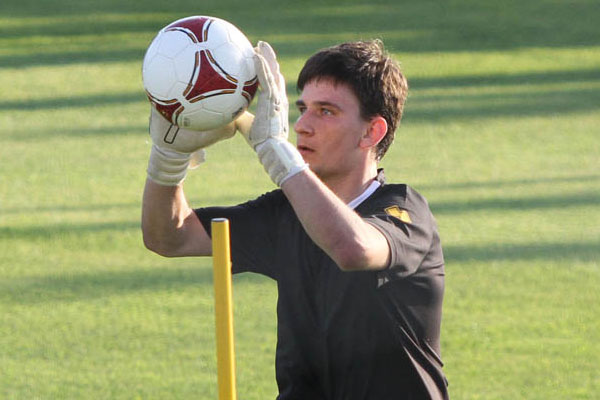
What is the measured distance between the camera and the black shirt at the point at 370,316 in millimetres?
4238

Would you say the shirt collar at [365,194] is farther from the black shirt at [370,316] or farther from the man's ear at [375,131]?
the man's ear at [375,131]

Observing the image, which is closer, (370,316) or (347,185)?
(370,316)

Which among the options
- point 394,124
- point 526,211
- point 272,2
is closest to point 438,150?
point 526,211

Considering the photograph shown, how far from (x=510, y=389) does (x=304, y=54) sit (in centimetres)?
1244

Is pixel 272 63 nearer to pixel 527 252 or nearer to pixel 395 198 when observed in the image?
pixel 395 198

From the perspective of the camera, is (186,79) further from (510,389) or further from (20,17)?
(20,17)

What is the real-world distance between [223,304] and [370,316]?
2.22ft

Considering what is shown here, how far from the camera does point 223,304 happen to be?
376cm

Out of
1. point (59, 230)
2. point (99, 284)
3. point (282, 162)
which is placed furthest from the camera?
point (59, 230)

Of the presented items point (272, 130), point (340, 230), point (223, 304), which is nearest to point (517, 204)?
point (272, 130)

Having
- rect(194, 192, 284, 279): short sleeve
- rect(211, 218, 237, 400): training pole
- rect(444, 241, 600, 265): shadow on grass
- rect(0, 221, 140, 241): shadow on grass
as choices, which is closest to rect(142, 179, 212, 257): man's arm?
rect(194, 192, 284, 279): short sleeve

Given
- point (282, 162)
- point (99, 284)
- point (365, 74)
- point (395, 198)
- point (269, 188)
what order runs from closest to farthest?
point (282, 162), point (395, 198), point (365, 74), point (99, 284), point (269, 188)

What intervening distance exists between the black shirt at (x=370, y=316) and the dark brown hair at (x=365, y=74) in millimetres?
281

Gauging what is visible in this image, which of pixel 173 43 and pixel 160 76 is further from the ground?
pixel 173 43
